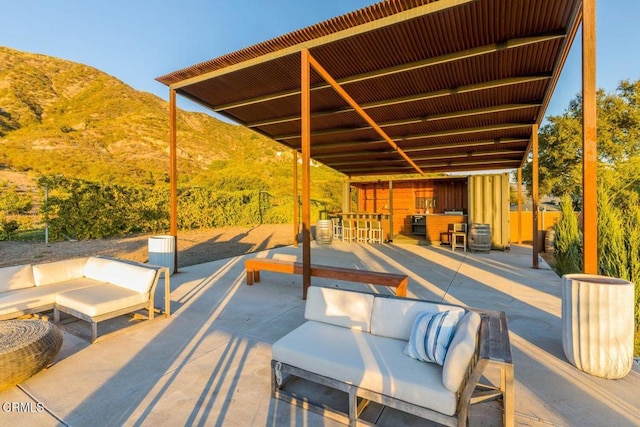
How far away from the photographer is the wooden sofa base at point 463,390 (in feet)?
5.01

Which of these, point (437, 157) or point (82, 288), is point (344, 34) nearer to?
point (82, 288)

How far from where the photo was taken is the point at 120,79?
49469 millimetres

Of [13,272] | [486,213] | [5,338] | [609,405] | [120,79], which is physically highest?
[120,79]

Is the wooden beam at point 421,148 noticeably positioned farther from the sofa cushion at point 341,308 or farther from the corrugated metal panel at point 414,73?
the sofa cushion at point 341,308

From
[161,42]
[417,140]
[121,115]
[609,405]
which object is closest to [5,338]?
[609,405]

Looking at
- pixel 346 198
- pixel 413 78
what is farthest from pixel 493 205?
pixel 413 78

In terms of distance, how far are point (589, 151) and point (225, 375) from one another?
3.89 meters

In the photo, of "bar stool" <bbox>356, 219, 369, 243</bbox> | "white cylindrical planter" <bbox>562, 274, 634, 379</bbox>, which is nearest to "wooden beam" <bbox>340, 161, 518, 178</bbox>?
"bar stool" <bbox>356, 219, 369, 243</bbox>

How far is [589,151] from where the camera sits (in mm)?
2934

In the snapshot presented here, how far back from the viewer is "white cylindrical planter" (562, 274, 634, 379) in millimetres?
2324

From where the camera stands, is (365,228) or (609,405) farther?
(365,228)

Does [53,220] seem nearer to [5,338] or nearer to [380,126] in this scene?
[5,338]

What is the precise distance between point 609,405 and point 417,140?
27.7ft

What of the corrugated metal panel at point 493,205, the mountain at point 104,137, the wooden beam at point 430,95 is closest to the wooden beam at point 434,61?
the wooden beam at point 430,95
